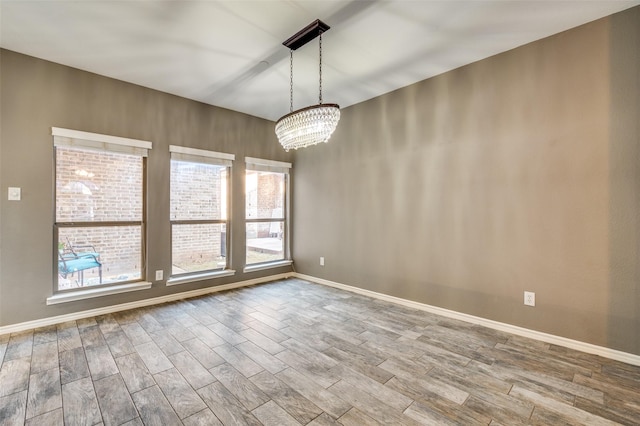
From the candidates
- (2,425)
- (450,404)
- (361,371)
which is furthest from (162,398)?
(450,404)

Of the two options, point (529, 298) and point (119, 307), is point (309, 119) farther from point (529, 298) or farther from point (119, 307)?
point (119, 307)

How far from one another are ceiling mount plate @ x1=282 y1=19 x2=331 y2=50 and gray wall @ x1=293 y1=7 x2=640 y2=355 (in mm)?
1271

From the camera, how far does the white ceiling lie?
2.20m

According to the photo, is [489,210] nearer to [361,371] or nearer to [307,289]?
[361,371]

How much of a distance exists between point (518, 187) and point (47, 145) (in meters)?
4.85

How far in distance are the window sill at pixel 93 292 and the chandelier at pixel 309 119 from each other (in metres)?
2.65

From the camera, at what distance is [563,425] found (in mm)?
1583

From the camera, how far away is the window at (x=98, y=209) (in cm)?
308

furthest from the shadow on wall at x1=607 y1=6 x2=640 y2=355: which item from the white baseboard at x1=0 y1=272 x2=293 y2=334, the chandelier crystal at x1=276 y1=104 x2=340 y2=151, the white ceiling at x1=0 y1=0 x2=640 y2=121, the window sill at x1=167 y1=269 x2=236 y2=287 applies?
the window sill at x1=167 y1=269 x2=236 y2=287

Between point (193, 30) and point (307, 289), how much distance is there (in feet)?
11.2

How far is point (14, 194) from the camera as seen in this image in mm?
2791

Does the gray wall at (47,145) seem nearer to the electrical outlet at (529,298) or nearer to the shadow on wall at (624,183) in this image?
the electrical outlet at (529,298)

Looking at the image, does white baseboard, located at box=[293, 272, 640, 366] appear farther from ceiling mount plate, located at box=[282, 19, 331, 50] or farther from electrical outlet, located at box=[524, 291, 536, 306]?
ceiling mount plate, located at box=[282, 19, 331, 50]

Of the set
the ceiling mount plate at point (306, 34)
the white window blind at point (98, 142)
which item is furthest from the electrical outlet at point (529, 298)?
the white window blind at point (98, 142)
